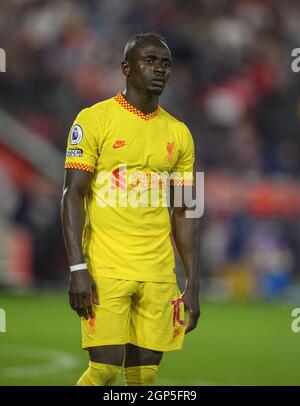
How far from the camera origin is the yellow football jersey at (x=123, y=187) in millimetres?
5449

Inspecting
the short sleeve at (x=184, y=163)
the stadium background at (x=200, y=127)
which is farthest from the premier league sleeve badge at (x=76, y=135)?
the stadium background at (x=200, y=127)

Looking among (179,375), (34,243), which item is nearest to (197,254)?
(179,375)

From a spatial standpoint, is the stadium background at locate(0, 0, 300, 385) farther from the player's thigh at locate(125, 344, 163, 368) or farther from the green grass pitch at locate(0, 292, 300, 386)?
the player's thigh at locate(125, 344, 163, 368)

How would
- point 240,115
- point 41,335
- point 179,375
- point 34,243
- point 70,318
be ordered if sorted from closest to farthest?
point 179,375, point 41,335, point 70,318, point 34,243, point 240,115

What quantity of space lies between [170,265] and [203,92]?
41.3ft

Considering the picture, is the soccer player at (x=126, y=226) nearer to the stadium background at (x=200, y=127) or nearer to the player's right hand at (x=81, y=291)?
Result: the player's right hand at (x=81, y=291)

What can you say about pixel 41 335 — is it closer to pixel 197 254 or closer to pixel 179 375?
pixel 179 375

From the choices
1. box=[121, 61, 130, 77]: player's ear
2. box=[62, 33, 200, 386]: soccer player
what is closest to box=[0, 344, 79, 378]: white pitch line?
box=[62, 33, 200, 386]: soccer player

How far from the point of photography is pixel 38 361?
926cm

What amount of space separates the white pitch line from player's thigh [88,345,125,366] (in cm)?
306

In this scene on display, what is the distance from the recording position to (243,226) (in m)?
16.2

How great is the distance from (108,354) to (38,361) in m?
4.03

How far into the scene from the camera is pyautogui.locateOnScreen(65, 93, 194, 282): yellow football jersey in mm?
5449

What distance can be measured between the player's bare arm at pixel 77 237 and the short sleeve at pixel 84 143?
4 centimetres
